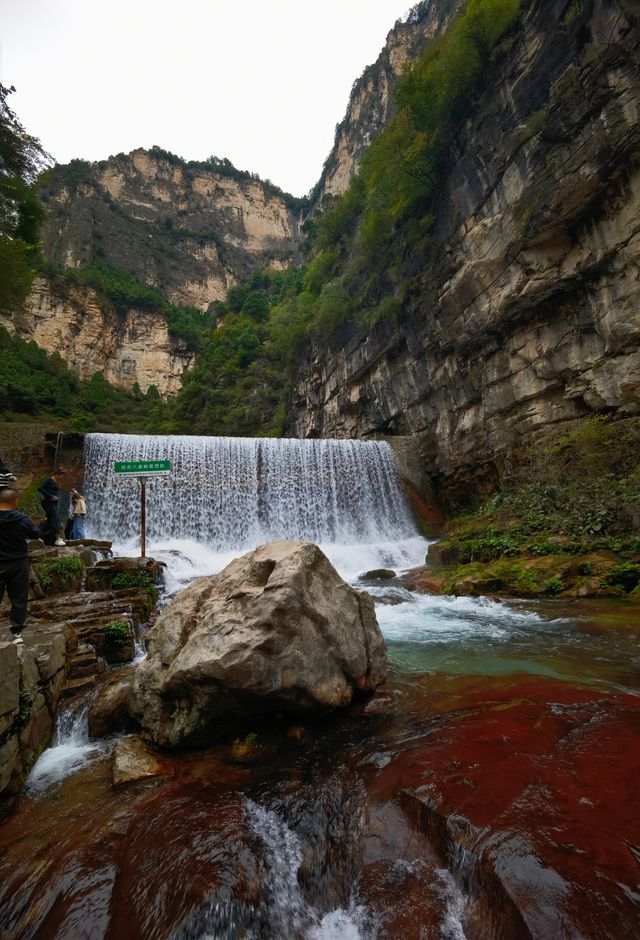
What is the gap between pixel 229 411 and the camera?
3005 cm

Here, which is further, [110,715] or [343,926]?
[110,715]

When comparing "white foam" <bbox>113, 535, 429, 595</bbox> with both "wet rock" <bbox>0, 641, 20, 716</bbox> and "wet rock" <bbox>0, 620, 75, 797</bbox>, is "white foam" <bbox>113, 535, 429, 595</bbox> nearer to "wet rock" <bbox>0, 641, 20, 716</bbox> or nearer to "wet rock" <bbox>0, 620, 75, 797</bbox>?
"wet rock" <bbox>0, 620, 75, 797</bbox>

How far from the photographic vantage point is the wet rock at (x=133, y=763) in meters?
2.52

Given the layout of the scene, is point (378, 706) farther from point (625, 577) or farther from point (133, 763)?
point (625, 577)

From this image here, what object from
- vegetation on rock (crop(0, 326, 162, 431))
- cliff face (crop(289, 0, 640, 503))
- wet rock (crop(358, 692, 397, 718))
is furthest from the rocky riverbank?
vegetation on rock (crop(0, 326, 162, 431))

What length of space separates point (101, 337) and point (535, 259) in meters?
37.5

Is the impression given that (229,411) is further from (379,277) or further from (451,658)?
(451,658)

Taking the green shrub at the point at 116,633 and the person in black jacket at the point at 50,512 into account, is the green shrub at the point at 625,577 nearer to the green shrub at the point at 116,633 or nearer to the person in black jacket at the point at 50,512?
the green shrub at the point at 116,633

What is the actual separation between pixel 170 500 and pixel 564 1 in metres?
19.2

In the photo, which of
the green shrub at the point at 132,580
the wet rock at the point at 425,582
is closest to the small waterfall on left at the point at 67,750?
the green shrub at the point at 132,580

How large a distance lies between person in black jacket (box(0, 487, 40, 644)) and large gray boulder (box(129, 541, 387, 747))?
1281 mm

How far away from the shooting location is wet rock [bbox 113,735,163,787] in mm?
2516

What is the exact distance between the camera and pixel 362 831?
198 centimetres

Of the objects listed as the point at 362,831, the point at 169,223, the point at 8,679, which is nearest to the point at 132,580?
the point at 8,679
